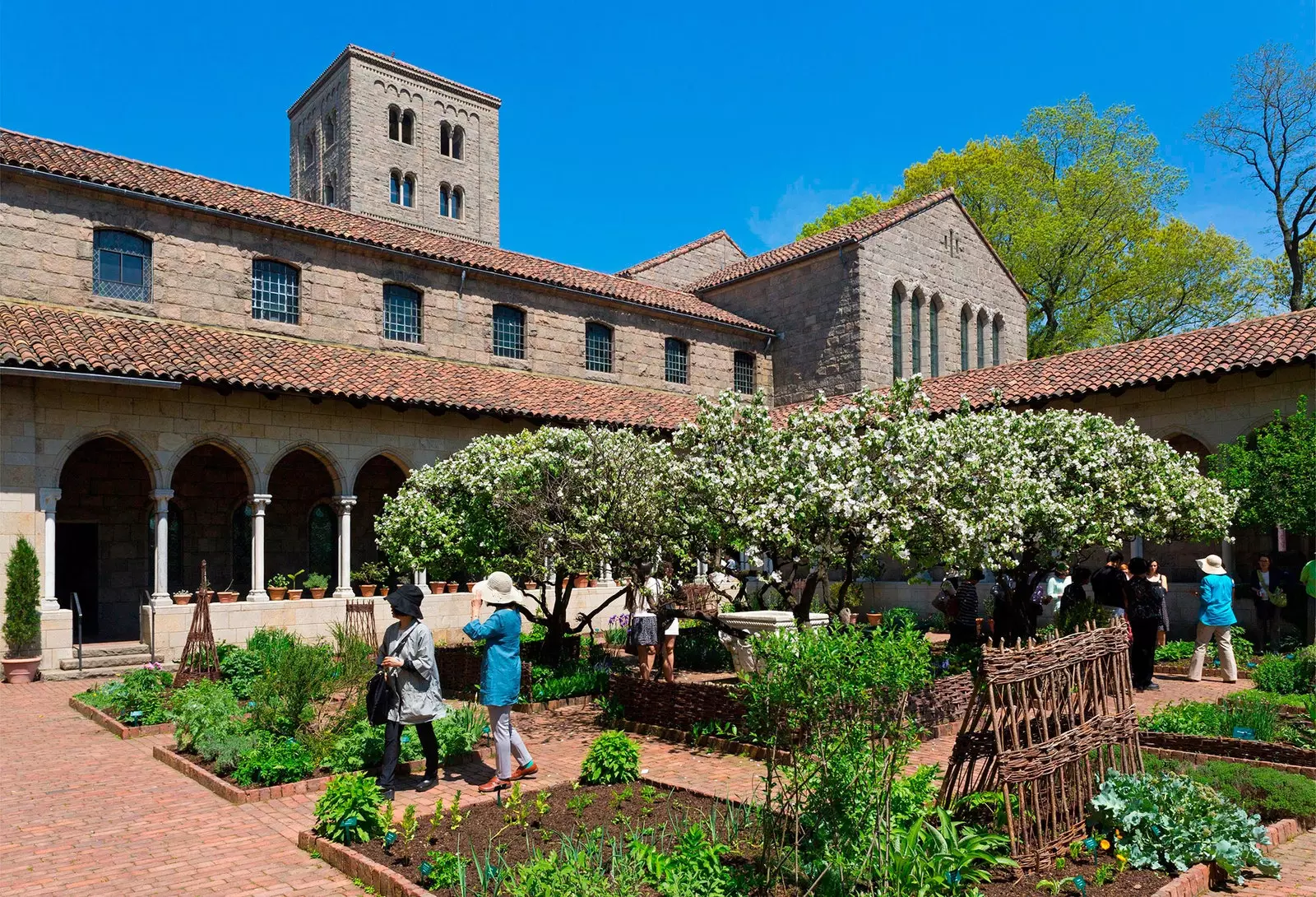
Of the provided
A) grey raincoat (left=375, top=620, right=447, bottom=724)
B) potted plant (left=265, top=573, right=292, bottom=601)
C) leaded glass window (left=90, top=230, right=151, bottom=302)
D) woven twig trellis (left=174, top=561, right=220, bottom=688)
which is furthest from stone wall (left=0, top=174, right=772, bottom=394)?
grey raincoat (left=375, top=620, right=447, bottom=724)

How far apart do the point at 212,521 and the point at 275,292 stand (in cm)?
541

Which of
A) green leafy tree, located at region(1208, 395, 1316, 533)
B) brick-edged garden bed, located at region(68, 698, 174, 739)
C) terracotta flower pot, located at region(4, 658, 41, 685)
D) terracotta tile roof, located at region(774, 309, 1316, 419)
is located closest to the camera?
brick-edged garden bed, located at region(68, 698, 174, 739)

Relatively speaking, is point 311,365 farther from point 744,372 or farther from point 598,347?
point 744,372

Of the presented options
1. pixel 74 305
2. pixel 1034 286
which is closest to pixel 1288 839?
pixel 74 305

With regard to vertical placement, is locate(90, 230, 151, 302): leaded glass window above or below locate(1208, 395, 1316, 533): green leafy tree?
above

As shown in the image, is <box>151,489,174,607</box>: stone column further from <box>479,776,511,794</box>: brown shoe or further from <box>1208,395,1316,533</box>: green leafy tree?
<box>1208,395,1316,533</box>: green leafy tree

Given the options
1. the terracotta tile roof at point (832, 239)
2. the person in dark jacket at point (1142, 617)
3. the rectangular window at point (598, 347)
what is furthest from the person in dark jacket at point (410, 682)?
the terracotta tile roof at point (832, 239)

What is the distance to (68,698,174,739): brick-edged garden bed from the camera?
10258 millimetres

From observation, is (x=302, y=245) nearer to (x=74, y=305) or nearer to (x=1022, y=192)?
(x=74, y=305)

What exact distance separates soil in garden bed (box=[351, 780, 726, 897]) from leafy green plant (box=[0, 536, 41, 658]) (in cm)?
1051

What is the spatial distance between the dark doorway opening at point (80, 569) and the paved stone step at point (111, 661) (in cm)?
392

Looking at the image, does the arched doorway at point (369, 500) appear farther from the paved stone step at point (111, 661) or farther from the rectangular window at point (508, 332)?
the paved stone step at point (111, 661)

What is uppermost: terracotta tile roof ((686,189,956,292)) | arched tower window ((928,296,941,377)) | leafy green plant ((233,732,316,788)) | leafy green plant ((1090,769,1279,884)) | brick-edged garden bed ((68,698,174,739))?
terracotta tile roof ((686,189,956,292))

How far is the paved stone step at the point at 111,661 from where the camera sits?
15000mm
